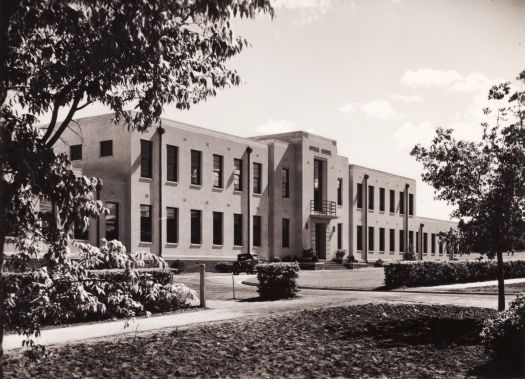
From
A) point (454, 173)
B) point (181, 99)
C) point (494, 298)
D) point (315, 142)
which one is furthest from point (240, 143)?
point (181, 99)

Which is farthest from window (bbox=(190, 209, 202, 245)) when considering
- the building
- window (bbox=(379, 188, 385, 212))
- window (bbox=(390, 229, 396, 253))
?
window (bbox=(390, 229, 396, 253))

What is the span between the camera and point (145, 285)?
644cm

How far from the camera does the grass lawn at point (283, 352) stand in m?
8.20

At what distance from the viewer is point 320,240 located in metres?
48.3

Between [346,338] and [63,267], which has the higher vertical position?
[63,267]

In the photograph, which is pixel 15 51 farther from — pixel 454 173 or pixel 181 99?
pixel 454 173

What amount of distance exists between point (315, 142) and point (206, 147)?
12225 mm

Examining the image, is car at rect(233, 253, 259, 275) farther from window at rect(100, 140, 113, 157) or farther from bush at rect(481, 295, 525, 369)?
bush at rect(481, 295, 525, 369)

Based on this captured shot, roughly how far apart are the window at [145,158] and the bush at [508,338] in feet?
88.2

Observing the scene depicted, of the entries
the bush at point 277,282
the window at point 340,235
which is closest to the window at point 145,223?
the bush at point 277,282

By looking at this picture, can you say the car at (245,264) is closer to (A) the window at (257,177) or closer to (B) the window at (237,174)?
(B) the window at (237,174)

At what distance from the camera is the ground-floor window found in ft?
147

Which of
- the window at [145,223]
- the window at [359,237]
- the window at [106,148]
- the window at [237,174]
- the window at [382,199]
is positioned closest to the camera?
the window at [145,223]

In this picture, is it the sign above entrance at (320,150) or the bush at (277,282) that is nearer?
the bush at (277,282)
